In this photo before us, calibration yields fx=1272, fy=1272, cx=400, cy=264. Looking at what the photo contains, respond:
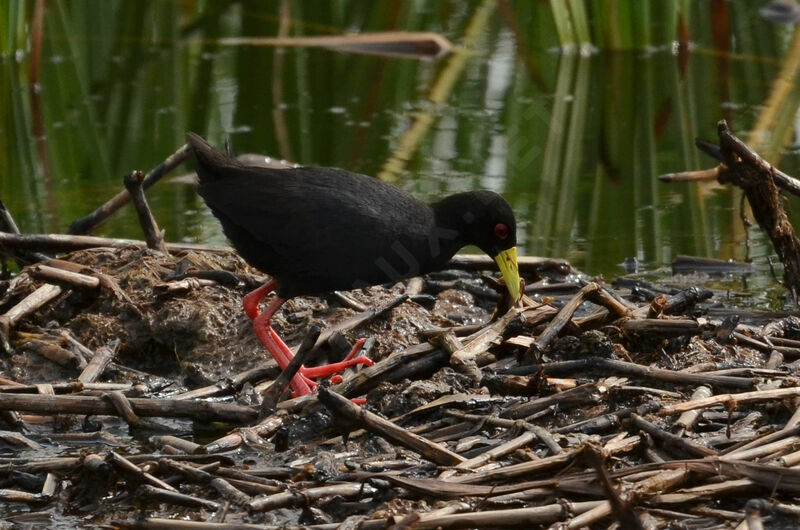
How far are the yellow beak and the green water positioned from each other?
5.06ft

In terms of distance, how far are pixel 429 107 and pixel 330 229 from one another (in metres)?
6.21

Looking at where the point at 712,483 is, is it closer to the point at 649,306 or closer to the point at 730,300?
the point at 649,306

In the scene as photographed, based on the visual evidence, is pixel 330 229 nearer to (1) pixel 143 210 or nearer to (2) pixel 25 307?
(1) pixel 143 210

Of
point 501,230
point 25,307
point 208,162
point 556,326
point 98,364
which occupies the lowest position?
point 98,364

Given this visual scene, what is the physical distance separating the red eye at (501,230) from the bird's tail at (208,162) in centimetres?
126

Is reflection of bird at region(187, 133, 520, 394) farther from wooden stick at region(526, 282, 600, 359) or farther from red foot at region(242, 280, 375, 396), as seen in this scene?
wooden stick at region(526, 282, 600, 359)

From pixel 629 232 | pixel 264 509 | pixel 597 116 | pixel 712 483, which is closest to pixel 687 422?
pixel 712 483

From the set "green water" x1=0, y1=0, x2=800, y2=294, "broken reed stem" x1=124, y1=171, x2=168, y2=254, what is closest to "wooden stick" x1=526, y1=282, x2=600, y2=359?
"green water" x1=0, y1=0, x2=800, y2=294

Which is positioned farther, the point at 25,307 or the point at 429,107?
the point at 429,107

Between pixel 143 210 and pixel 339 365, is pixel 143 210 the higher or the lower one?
the higher one

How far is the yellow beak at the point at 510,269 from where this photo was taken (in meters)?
5.87

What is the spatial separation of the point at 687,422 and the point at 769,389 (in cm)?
44

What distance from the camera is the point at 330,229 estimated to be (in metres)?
5.61

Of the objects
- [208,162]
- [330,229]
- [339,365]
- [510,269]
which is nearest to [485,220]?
[510,269]
